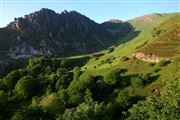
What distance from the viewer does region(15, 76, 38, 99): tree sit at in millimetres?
140900

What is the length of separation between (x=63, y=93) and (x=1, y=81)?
147 feet

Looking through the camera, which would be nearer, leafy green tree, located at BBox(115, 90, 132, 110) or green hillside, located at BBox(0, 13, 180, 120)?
green hillside, located at BBox(0, 13, 180, 120)

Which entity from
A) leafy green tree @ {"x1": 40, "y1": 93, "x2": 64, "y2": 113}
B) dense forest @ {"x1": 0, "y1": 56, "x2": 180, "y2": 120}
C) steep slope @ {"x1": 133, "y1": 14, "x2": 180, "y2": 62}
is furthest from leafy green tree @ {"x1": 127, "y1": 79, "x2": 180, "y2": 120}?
steep slope @ {"x1": 133, "y1": 14, "x2": 180, "y2": 62}

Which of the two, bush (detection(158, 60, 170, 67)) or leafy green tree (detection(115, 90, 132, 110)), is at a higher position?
bush (detection(158, 60, 170, 67))

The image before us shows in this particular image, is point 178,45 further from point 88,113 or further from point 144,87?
point 88,113

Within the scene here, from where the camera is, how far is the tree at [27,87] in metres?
141

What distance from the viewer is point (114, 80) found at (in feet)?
433

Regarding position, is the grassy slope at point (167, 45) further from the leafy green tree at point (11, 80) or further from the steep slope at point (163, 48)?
the leafy green tree at point (11, 80)

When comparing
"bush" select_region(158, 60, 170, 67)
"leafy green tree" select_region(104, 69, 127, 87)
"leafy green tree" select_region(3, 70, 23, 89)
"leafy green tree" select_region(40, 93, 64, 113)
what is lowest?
"leafy green tree" select_region(40, 93, 64, 113)

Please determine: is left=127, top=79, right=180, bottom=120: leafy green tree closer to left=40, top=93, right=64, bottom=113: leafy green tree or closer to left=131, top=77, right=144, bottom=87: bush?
left=40, top=93, right=64, bottom=113: leafy green tree

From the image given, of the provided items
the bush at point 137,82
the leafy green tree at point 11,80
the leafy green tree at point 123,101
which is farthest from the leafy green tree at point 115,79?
the leafy green tree at point 11,80

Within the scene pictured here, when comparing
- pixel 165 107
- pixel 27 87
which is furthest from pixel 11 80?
pixel 165 107

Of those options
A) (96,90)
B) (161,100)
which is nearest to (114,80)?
(96,90)

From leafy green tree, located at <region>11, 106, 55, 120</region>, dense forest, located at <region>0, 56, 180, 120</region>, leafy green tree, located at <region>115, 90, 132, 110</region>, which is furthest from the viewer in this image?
leafy green tree, located at <region>115, 90, 132, 110</region>
